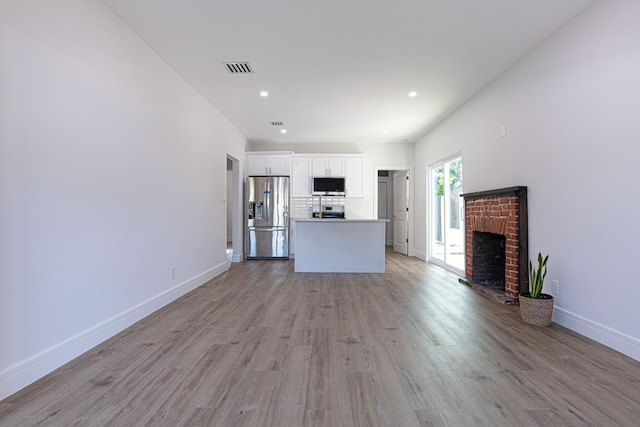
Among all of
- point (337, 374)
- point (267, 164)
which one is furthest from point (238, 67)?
point (267, 164)

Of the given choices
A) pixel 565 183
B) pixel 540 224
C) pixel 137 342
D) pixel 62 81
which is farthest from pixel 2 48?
pixel 540 224

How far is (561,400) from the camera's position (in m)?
1.62

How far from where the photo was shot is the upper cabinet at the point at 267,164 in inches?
265

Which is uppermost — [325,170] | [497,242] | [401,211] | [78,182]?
[325,170]

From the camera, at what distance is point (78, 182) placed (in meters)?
2.15

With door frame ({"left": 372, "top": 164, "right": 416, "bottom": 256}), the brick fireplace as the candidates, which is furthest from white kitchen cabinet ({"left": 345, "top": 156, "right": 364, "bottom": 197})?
the brick fireplace

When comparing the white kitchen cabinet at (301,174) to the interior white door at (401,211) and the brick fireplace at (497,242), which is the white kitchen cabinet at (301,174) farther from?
the brick fireplace at (497,242)

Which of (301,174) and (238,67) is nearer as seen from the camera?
(238,67)

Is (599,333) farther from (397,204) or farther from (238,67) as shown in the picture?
(397,204)

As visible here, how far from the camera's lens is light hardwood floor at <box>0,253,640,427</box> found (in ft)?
4.92

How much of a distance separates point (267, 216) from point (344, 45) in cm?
417

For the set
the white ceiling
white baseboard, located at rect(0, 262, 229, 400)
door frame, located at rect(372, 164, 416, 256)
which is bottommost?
white baseboard, located at rect(0, 262, 229, 400)

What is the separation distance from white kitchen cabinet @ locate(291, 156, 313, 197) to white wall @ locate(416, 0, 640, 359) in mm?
4158

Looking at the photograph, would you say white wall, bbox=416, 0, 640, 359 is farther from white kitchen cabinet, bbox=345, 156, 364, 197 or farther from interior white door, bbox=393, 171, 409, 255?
interior white door, bbox=393, 171, 409, 255
